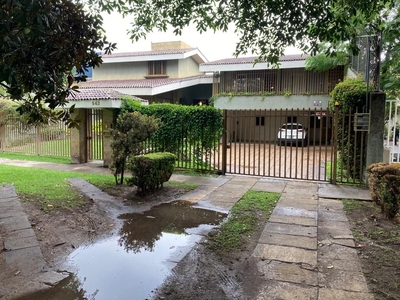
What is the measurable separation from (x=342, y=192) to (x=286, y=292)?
17.2 ft

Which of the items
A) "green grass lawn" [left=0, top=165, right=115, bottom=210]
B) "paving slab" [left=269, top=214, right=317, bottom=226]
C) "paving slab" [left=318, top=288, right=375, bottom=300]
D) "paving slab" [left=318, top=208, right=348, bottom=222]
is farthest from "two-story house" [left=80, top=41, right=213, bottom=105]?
"paving slab" [left=318, top=288, right=375, bottom=300]

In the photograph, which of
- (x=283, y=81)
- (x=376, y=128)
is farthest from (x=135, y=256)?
(x=283, y=81)

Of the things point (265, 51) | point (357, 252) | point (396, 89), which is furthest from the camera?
point (396, 89)

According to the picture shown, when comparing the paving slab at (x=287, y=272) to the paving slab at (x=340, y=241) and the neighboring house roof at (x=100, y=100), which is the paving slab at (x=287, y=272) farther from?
the neighboring house roof at (x=100, y=100)

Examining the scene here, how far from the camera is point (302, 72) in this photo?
2141 cm

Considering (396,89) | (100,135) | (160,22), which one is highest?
(160,22)

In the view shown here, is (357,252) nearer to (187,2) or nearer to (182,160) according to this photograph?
(187,2)

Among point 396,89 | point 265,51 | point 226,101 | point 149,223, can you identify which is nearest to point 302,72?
point 226,101

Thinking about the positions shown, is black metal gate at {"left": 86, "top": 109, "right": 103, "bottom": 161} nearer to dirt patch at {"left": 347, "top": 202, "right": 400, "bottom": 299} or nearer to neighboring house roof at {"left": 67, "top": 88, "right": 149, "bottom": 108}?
neighboring house roof at {"left": 67, "top": 88, "right": 149, "bottom": 108}

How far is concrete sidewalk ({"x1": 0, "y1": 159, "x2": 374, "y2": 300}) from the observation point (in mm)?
3484

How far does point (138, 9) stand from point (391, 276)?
6.57 m

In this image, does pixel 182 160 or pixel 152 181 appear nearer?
pixel 152 181

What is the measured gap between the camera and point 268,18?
19.5 ft

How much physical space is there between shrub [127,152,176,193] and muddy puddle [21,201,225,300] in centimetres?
121
